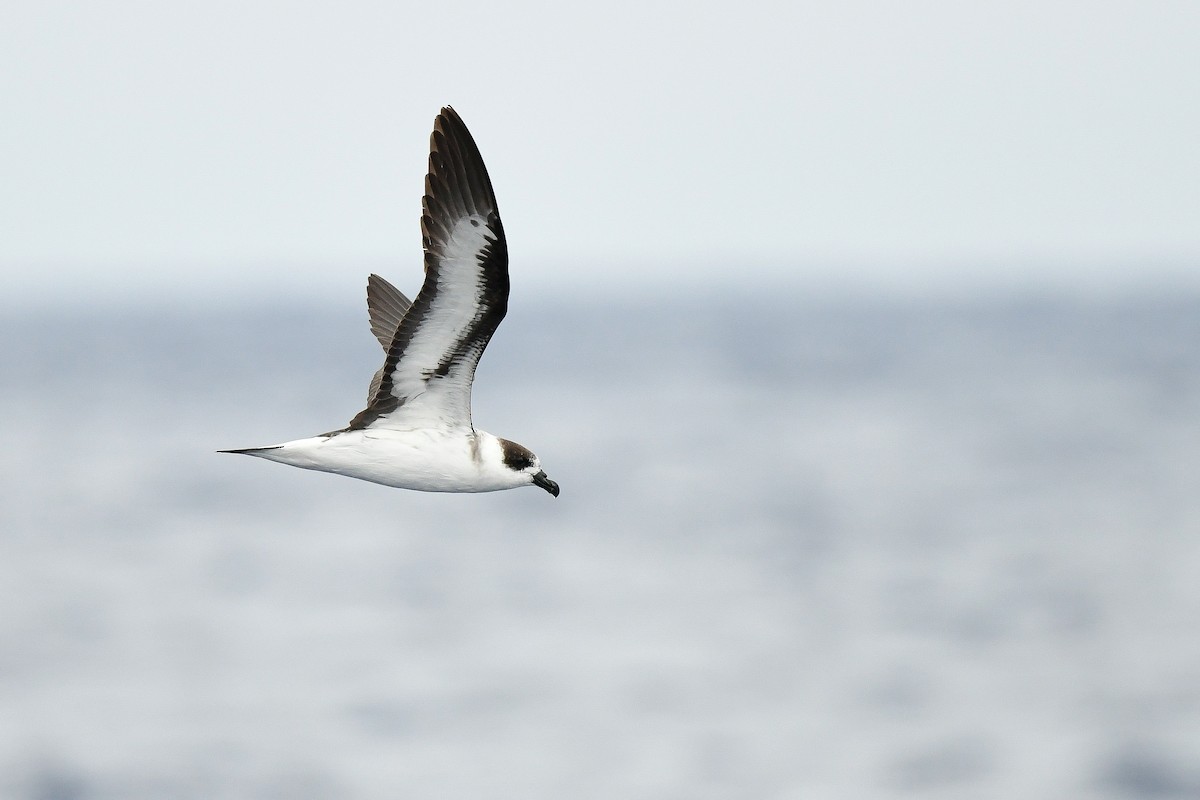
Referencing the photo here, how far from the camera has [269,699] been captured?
46.4m

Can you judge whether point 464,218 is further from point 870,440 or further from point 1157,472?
point 870,440

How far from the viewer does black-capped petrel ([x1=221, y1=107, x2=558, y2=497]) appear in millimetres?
13844

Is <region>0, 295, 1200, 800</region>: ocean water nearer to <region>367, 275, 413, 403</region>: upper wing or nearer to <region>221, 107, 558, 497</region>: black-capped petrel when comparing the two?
<region>367, 275, 413, 403</region>: upper wing

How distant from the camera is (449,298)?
46.6 ft

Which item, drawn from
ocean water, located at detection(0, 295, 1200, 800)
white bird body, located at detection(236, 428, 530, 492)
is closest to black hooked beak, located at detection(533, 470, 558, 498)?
white bird body, located at detection(236, 428, 530, 492)

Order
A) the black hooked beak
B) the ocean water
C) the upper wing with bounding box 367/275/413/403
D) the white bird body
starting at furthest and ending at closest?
the ocean water < the upper wing with bounding box 367/275/413/403 < the black hooked beak < the white bird body

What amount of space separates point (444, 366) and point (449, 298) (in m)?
0.74

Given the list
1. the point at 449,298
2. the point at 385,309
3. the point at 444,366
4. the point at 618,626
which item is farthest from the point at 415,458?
the point at 618,626

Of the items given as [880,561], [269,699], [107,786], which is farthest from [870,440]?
[107,786]

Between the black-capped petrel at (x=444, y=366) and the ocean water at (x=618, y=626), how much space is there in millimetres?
25035

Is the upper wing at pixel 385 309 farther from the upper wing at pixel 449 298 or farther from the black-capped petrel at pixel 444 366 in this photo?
the upper wing at pixel 449 298

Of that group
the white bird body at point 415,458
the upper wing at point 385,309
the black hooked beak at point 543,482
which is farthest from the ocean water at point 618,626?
the white bird body at point 415,458

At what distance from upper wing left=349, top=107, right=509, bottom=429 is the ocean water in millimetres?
25244

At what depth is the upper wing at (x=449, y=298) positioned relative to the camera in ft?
45.3
